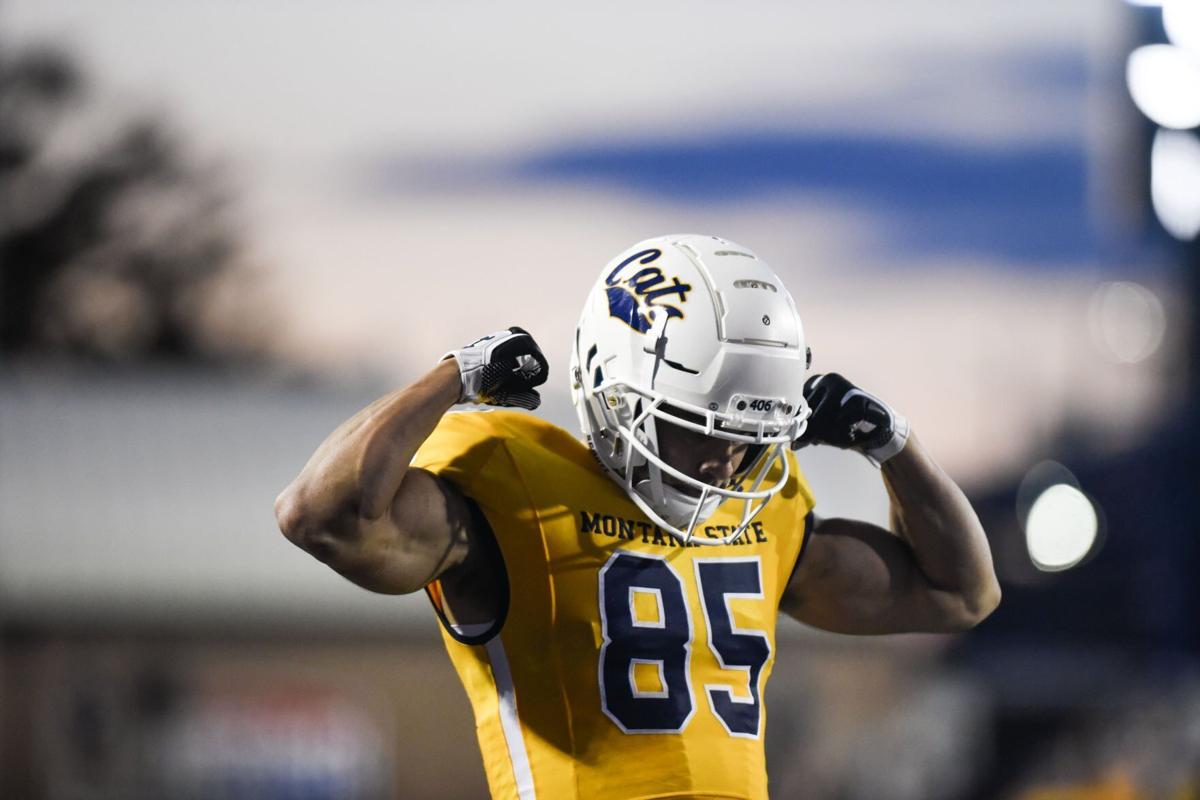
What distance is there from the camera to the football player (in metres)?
2.40

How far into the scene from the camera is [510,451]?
257cm

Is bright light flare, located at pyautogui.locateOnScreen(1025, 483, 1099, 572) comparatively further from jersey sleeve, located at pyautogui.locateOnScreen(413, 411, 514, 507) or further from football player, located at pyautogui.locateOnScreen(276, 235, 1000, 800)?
jersey sleeve, located at pyautogui.locateOnScreen(413, 411, 514, 507)

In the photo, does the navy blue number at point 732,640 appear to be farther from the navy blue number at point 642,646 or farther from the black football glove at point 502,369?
the black football glove at point 502,369

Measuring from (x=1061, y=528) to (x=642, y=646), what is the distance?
45.4 feet

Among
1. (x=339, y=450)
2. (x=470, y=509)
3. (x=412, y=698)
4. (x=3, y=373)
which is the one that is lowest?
(x=412, y=698)

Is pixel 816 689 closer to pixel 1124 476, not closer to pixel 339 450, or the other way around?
pixel 1124 476

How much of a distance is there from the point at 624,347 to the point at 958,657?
13.3 metres

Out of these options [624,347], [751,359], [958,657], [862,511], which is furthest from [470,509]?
[958,657]

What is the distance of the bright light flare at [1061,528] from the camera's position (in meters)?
15.4

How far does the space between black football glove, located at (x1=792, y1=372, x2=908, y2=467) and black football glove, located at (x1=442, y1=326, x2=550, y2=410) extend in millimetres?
531

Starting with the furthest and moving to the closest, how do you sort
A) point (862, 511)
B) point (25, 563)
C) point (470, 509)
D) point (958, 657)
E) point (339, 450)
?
point (958, 657), point (862, 511), point (25, 563), point (470, 509), point (339, 450)

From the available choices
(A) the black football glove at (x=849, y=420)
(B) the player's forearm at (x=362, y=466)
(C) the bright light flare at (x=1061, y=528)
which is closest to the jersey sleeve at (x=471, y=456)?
(B) the player's forearm at (x=362, y=466)

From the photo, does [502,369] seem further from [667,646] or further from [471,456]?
[667,646]

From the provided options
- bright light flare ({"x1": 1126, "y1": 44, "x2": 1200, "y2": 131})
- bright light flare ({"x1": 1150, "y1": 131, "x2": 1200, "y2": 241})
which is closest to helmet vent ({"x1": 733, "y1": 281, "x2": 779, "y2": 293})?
bright light flare ({"x1": 1126, "y1": 44, "x2": 1200, "y2": 131})
